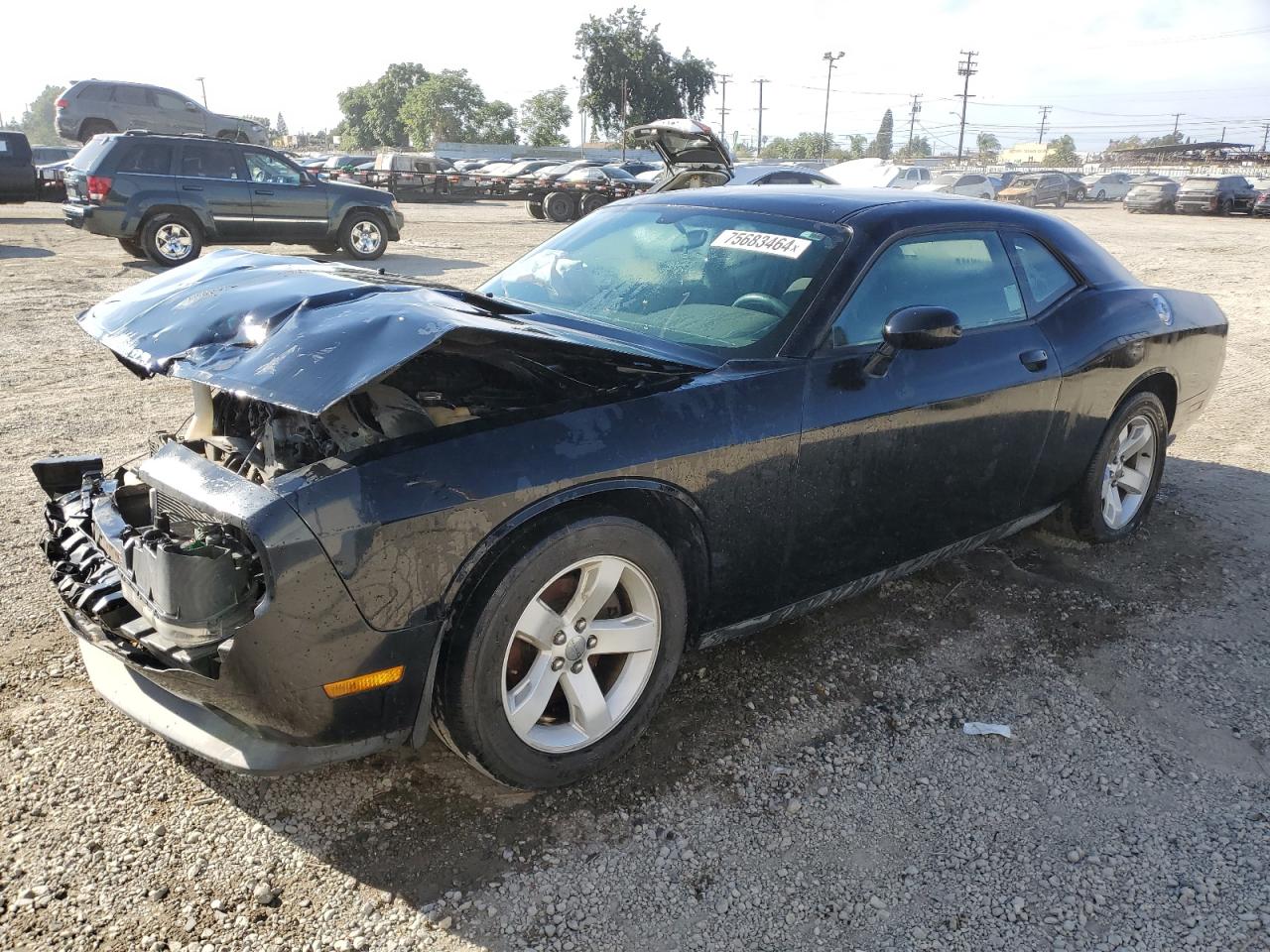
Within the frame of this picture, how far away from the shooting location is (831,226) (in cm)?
330

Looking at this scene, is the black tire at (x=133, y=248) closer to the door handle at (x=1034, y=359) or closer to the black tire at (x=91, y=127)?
the door handle at (x=1034, y=359)

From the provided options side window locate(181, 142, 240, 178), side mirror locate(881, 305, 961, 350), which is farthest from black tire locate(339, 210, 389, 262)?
side mirror locate(881, 305, 961, 350)

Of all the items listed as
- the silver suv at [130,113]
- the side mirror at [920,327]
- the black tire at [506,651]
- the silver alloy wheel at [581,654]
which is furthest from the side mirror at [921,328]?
the silver suv at [130,113]

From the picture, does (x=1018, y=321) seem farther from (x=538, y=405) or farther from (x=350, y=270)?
(x=350, y=270)

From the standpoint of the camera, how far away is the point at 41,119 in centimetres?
17725

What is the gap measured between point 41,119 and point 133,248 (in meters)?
206

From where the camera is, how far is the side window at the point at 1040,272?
3.87m

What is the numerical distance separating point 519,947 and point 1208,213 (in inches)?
1499

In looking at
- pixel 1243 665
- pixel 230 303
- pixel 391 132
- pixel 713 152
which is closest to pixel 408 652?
pixel 230 303

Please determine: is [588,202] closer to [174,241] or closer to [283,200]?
[283,200]

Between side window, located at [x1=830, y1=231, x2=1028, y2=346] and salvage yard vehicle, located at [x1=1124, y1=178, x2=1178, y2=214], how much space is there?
3614cm

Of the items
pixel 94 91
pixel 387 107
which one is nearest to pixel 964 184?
pixel 94 91

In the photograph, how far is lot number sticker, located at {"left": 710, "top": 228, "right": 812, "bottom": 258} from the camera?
10.7ft

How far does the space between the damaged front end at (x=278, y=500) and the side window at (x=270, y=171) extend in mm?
11230
